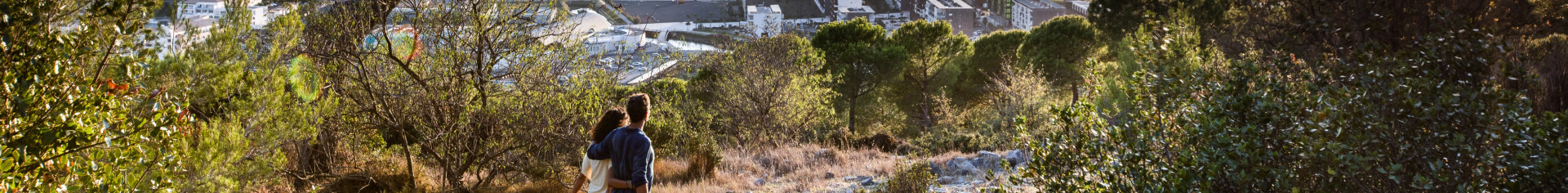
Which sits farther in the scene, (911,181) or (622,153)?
(911,181)

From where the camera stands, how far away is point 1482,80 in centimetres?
288

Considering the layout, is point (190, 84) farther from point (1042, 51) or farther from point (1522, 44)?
point (1042, 51)

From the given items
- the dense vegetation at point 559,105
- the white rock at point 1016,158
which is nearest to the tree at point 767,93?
the white rock at point 1016,158

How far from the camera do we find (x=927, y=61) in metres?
22.0

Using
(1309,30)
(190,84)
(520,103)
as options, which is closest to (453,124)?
(520,103)

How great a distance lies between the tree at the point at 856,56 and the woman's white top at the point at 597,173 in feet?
51.5

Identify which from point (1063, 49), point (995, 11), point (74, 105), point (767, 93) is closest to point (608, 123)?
point (74, 105)

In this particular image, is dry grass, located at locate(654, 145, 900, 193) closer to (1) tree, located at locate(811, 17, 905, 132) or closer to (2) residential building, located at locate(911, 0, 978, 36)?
(1) tree, located at locate(811, 17, 905, 132)

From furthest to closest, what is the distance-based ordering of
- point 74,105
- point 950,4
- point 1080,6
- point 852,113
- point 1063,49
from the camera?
point 950,4
point 1080,6
point 1063,49
point 852,113
point 74,105

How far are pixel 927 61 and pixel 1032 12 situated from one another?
75.4 ft

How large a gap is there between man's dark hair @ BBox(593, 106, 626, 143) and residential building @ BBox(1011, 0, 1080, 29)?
37840 mm

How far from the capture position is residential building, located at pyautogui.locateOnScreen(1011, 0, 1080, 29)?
42.7 metres

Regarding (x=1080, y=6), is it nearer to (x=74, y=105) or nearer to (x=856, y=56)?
(x=856, y=56)

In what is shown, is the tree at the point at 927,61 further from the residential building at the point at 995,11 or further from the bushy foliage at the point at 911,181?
the residential building at the point at 995,11
